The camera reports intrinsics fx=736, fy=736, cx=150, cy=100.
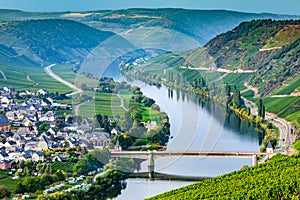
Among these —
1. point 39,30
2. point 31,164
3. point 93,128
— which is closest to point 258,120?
point 93,128

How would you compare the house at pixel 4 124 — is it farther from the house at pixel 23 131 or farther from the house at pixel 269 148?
the house at pixel 269 148

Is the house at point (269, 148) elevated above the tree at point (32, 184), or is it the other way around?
the house at point (269, 148)

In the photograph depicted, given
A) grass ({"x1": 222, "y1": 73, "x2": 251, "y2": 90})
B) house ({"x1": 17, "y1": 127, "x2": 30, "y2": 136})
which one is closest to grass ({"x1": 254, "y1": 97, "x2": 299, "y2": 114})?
grass ({"x1": 222, "y1": 73, "x2": 251, "y2": 90})

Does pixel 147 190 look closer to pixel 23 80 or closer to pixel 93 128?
pixel 93 128

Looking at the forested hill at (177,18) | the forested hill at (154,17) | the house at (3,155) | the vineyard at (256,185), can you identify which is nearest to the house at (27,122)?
the house at (3,155)

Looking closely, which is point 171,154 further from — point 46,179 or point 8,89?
point 8,89

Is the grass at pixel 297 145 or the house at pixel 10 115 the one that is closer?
the grass at pixel 297 145

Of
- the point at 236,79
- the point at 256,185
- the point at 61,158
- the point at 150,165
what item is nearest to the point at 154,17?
the point at 236,79
